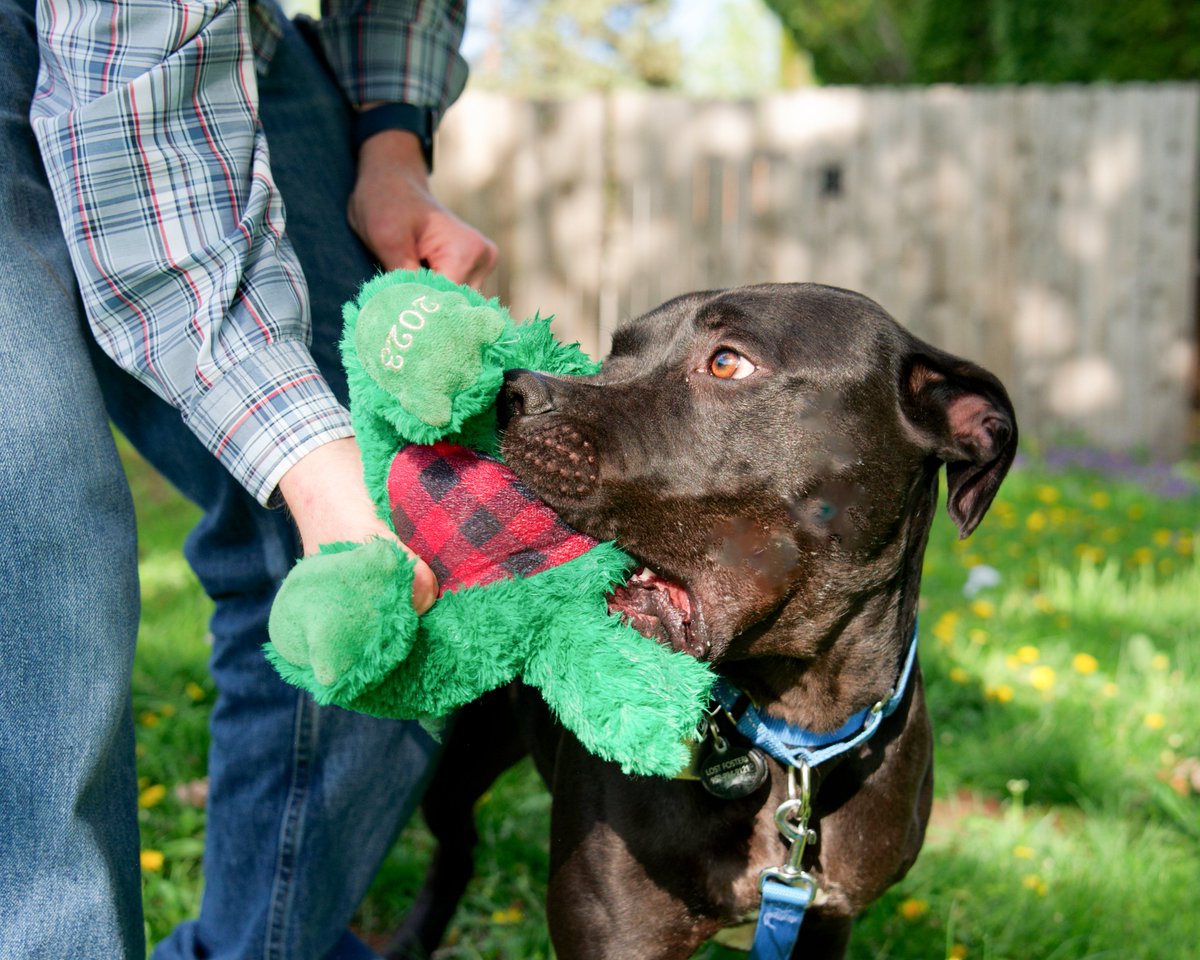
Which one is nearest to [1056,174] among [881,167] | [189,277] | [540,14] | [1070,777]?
[881,167]

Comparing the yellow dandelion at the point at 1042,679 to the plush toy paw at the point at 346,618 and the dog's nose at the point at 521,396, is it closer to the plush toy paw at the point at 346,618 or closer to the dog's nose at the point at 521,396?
the dog's nose at the point at 521,396

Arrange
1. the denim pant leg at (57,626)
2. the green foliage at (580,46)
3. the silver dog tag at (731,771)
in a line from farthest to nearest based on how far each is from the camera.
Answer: the green foliage at (580,46), the silver dog tag at (731,771), the denim pant leg at (57,626)

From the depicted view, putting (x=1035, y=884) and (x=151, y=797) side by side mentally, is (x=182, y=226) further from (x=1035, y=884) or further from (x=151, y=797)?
(x=1035, y=884)

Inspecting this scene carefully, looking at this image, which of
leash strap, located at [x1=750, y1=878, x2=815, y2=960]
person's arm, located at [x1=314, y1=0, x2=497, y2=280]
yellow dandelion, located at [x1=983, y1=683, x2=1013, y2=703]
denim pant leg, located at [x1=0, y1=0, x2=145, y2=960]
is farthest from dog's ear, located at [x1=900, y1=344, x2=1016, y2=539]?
yellow dandelion, located at [x1=983, y1=683, x2=1013, y2=703]

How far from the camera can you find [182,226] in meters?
1.86

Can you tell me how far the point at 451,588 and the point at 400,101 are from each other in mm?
1468

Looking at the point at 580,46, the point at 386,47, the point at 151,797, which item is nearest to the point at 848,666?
the point at 386,47

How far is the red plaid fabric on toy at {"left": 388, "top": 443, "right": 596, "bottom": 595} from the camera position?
1.69 metres

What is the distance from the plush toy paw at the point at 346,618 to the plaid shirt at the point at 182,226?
28 centimetres

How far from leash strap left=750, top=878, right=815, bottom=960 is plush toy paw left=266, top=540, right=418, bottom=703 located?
0.98 m

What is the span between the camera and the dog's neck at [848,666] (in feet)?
7.77

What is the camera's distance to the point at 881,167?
9.12 m

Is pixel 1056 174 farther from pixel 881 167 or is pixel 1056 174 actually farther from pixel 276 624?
pixel 276 624

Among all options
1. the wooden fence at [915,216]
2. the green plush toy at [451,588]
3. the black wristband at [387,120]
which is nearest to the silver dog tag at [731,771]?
the green plush toy at [451,588]
